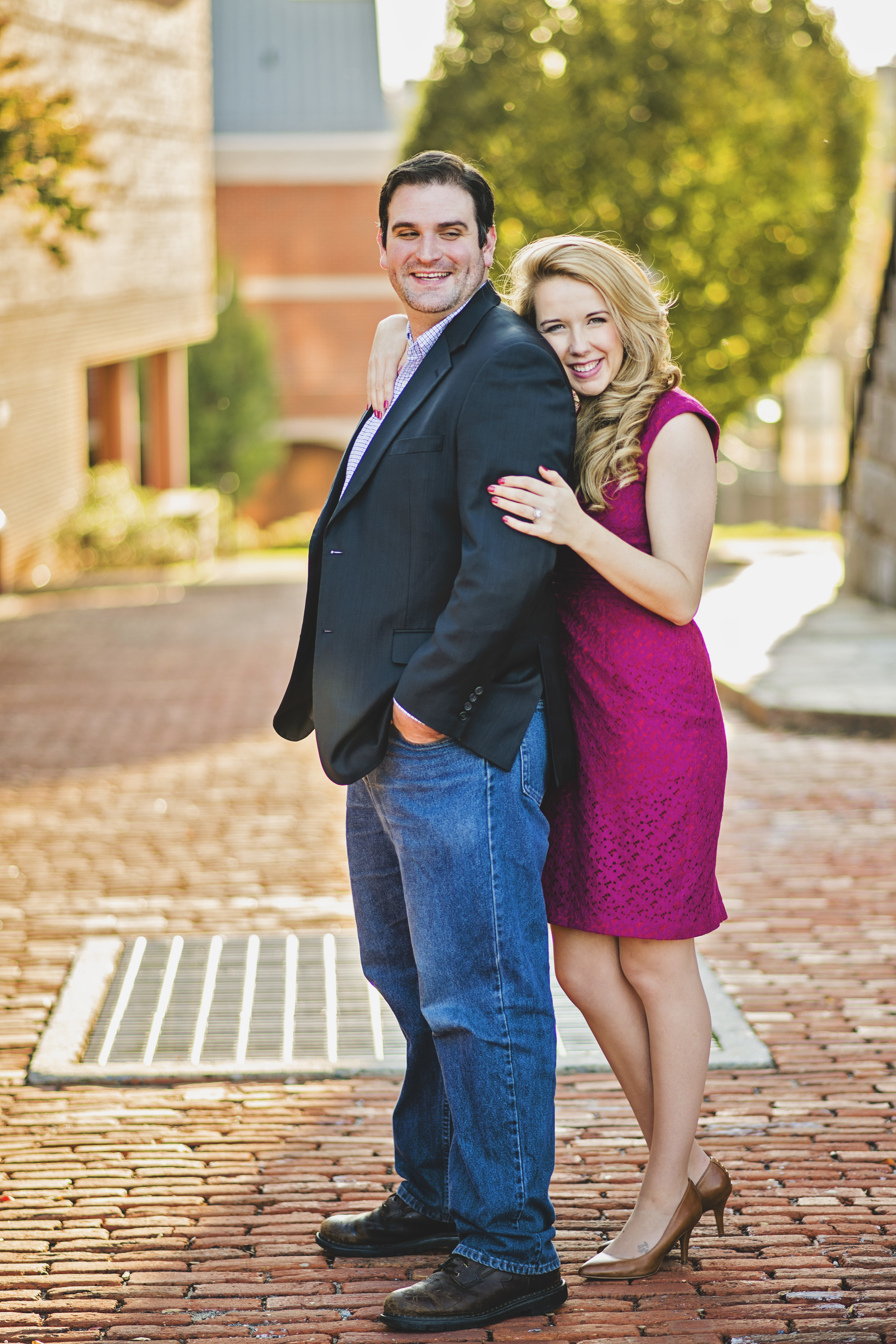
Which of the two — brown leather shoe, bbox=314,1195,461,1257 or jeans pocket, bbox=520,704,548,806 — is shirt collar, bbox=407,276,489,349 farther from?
A: brown leather shoe, bbox=314,1195,461,1257

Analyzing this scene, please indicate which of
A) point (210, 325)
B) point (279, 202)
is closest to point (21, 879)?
point (210, 325)

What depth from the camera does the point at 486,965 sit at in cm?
281

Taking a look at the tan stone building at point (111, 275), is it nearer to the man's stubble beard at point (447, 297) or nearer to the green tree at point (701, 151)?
the green tree at point (701, 151)

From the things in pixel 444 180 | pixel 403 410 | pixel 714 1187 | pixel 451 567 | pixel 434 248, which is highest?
pixel 444 180

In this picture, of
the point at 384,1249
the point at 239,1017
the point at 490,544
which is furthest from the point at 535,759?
the point at 239,1017

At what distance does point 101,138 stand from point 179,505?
16.9 feet

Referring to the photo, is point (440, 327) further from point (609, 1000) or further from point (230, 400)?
point (230, 400)

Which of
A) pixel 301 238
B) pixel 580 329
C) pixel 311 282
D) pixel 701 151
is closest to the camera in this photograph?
pixel 580 329

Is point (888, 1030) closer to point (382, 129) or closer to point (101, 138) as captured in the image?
point (101, 138)

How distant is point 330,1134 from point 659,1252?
1.00 metres

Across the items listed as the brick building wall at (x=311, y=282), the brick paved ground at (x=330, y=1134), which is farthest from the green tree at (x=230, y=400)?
the brick paved ground at (x=330, y=1134)

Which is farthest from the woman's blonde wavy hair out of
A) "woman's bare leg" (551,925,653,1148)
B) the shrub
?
the shrub

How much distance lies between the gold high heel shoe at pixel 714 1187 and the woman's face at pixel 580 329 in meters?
1.55

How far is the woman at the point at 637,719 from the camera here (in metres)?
2.81
